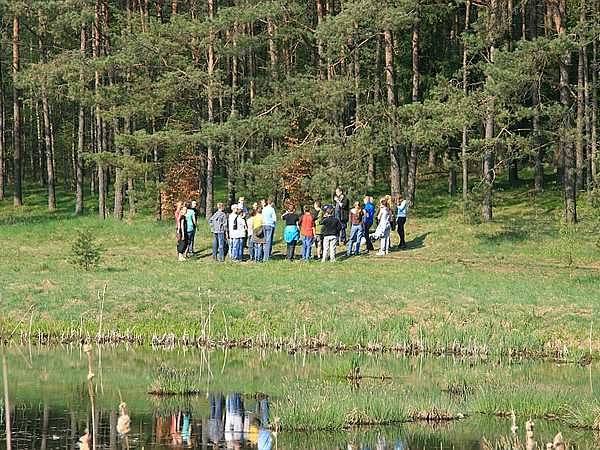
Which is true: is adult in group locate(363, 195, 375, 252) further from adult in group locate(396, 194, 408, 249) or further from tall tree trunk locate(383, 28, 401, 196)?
tall tree trunk locate(383, 28, 401, 196)

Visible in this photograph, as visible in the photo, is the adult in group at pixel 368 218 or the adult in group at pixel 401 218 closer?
the adult in group at pixel 368 218

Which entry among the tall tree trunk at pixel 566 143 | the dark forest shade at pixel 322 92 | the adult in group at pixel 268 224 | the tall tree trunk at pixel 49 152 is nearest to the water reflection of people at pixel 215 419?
the adult in group at pixel 268 224

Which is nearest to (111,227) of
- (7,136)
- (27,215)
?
(27,215)

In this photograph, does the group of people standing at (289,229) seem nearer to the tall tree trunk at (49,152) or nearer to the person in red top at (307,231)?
the person in red top at (307,231)

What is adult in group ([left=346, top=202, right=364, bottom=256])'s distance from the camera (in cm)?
3312

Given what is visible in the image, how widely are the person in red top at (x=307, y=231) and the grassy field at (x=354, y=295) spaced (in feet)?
3.66

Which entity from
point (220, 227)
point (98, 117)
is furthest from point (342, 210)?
point (98, 117)

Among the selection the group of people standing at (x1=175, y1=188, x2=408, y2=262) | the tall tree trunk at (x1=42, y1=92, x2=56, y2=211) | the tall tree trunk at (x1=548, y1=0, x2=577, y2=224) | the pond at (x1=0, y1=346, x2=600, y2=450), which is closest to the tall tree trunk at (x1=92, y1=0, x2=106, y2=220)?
the tall tree trunk at (x1=42, y1=92, x2=56, y2=211)

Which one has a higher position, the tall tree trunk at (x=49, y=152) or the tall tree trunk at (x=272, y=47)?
the tall tree trunk at (x=272, y=47)

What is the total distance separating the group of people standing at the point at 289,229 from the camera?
3216cm

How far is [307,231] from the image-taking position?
3216cm

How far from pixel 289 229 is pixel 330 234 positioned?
129 cm

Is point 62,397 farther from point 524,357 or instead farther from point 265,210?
point 265,210

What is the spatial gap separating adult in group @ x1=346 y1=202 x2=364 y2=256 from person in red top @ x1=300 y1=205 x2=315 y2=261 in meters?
1.49
